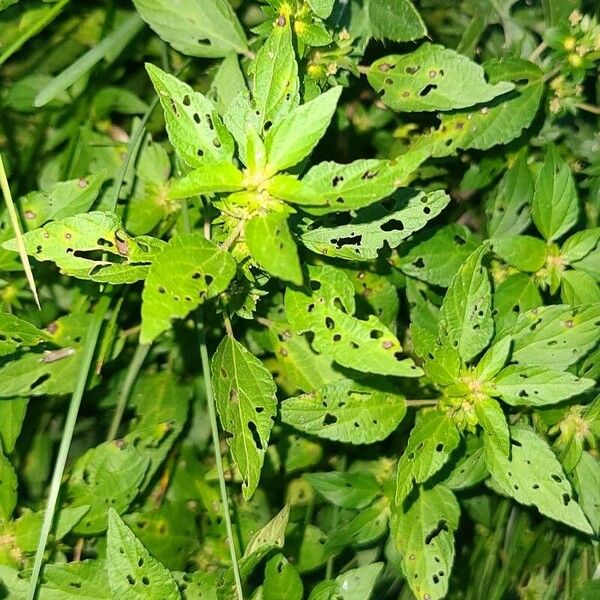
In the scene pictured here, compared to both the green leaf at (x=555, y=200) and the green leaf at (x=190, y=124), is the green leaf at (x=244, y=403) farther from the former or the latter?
the green leaf at (x=555, y=200)

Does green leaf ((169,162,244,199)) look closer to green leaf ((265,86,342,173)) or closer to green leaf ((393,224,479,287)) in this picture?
green leaf ((265,86,342,173))

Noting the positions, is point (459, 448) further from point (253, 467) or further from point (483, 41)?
point (483, 41)

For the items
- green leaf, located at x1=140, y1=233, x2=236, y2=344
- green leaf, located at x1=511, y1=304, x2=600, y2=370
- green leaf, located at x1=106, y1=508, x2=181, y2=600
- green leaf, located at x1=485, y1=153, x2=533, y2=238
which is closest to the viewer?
green leaf, located at x1=140, y1=233, x2=236, y2=344

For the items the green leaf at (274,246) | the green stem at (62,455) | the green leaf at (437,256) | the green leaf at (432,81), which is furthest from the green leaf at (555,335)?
the green stem at (62,455)

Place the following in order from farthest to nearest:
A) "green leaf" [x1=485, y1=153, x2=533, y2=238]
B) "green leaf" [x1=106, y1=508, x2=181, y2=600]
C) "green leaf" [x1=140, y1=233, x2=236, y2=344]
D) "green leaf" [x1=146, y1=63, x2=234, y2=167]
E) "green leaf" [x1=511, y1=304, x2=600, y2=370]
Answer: "green leaf" [x1=485, y1=153, x2=533, y2=238] → "green leaf" [x1=511, y1=304, x2=600, y2=370] → "green leaf" [x1=106, y1=508, x2=181, y2=600] → "green leaf" [x1=146, y1=63, x2=234, y2=167] → "green leaf" [x1=140, y1=233, x2=236, y2=344]

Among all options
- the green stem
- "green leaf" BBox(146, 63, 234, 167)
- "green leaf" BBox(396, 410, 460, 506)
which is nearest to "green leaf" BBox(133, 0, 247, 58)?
"green leaf" BBox(146, 63, 234, 167)

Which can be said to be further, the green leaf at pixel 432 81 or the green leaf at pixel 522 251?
the green leaf at pixel 522 251

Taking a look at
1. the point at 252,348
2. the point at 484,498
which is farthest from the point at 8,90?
the point at 484,498
